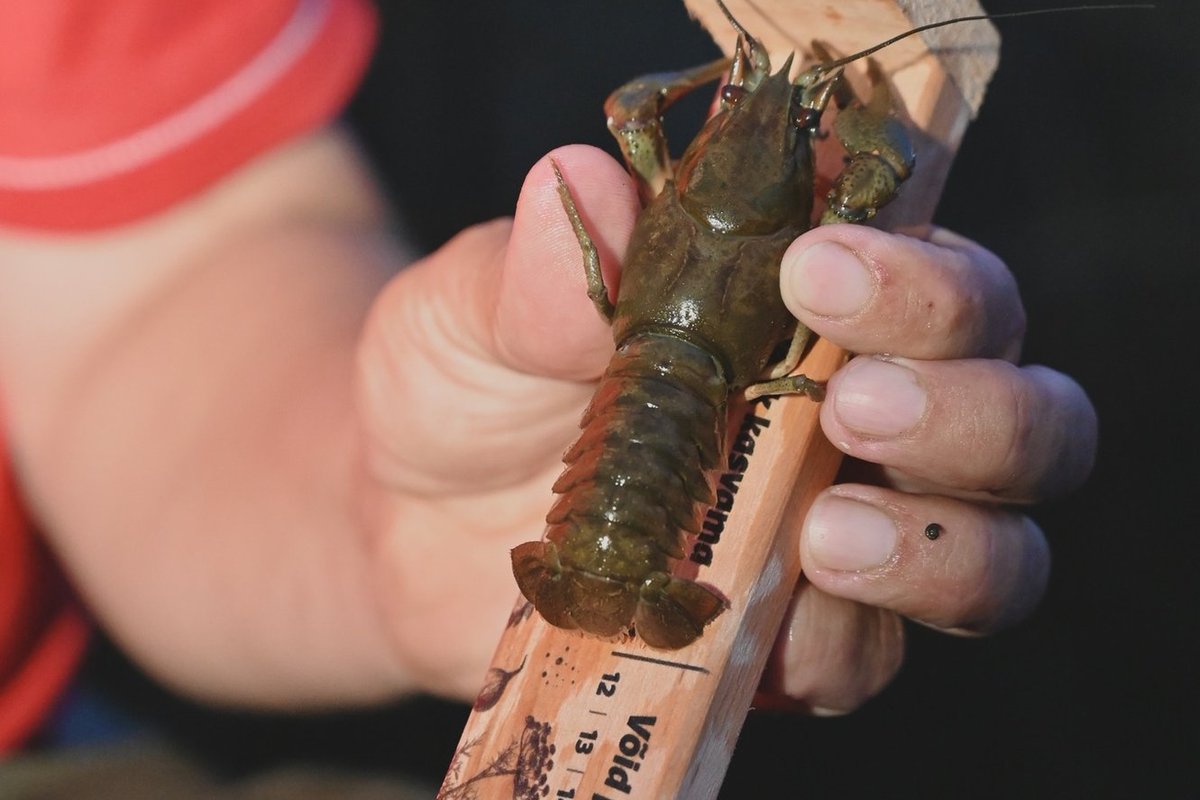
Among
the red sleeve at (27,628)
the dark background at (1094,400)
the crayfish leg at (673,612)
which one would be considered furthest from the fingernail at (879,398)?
the red sleeve at (27,628)

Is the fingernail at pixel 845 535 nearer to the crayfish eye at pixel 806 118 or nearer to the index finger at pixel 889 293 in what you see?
the index finger at pixel 889 293

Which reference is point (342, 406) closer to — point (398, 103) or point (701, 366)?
point (701, 366)

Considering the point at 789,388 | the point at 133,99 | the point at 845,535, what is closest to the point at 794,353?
the point at 789,388

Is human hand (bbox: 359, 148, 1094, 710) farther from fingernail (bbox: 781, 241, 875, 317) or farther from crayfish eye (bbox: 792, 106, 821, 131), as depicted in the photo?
crayfish eye (bbox: 792, 106, 821, 131)

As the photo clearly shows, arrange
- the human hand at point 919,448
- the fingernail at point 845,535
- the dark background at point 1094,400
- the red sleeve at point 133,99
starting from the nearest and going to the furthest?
the human hand at point 919,448
the fingernail at point 845,535
the red sleeve at point 133,99
the dark background at point 1094,400

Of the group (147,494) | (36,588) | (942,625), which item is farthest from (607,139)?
(36,588)

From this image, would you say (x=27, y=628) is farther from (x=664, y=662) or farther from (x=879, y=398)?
(x=879, y=398)
